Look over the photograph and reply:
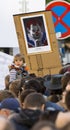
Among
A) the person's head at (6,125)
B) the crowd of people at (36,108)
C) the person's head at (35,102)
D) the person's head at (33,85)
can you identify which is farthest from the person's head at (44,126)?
the person's head at (33,85)

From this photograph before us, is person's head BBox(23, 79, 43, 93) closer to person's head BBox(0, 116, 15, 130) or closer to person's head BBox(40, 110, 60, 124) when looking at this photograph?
person's head BBox(40, 110, 60, 124)

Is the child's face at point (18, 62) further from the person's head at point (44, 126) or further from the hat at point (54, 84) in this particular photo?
the person's head at point (44, 126)

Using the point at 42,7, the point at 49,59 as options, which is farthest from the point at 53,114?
the point at 42,7

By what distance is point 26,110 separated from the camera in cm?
465

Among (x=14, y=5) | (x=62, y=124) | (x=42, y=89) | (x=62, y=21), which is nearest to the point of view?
(x=62, y=124)

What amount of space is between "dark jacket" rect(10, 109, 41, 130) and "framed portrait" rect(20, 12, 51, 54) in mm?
6267

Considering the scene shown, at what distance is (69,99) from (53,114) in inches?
42.7

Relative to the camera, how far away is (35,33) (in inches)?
436

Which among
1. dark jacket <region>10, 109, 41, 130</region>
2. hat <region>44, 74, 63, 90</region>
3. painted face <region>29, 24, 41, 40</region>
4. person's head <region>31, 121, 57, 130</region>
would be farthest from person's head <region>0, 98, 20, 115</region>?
painted face <region>29, 24, 41, 40</region>

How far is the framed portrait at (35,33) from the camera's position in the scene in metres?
10.8

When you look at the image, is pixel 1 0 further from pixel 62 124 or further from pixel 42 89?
pixel 62 124

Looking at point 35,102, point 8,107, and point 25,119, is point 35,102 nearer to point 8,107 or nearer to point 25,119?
point 8,107

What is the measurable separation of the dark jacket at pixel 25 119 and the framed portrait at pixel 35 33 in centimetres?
627

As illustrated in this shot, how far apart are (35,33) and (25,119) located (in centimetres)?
673
